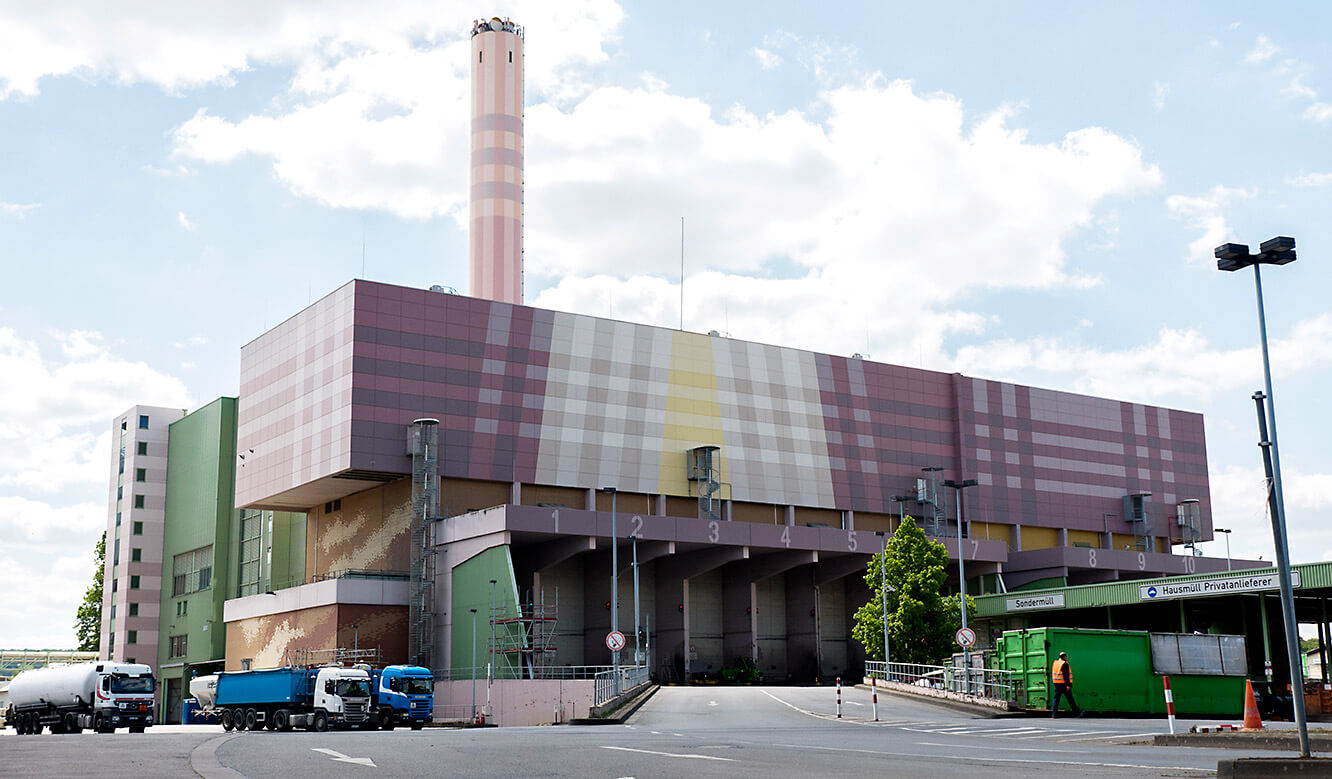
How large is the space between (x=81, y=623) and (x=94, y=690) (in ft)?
262

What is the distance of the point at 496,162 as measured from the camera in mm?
92750

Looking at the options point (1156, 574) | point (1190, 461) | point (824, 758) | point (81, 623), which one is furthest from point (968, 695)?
point (81, 623)

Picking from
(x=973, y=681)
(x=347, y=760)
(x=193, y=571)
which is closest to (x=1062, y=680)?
(x=973, y=681)

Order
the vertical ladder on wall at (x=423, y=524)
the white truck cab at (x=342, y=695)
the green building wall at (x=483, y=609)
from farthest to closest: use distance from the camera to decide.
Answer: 1. the vertical ladder on wall at (x=423, y=524)
2. the green building wall at (x=483, y=609)
3. the white truck cab at (x=342, y=695)

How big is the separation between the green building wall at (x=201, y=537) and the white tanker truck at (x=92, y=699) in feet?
121

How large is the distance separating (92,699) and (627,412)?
34.8 metres

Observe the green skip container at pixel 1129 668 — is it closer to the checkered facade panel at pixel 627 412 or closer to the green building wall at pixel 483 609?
the green building wall at pixel 483 609

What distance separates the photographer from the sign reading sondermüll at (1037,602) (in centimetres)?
7256

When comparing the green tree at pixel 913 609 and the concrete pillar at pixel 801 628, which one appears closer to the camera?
the green tree at pixel 913 609

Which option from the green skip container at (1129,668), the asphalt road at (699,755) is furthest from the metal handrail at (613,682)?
the asphalt road at (699,755)

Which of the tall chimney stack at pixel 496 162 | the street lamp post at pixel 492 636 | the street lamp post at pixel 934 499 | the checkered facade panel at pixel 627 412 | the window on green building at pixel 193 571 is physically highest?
the tall chimney stack at pixel 496 162

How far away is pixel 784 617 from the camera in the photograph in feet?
275

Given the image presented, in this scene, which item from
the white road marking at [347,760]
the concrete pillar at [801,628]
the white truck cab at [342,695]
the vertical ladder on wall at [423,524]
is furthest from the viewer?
the concrete pillar at [801,628]

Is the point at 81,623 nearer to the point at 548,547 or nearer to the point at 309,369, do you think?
the point at 309,369
